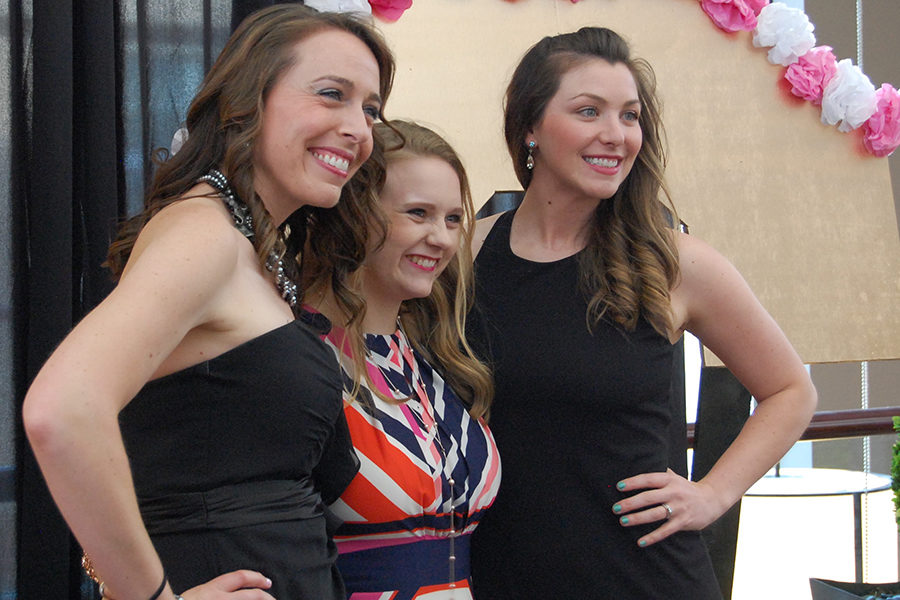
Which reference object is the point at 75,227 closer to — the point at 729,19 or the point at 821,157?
the point at 729,19

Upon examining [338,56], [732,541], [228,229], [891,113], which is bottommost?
[732,541]

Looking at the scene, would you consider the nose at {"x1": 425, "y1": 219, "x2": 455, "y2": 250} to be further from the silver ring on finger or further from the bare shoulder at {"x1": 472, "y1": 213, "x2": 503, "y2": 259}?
the silver ring on finger

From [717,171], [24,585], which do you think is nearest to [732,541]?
[717,171]

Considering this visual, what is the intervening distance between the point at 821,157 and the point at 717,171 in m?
0.46

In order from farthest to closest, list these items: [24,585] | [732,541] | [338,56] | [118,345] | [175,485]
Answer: [732,541] → [24,585] → [338,56] → [175,485] → [118,345]

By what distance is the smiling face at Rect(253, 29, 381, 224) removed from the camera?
52.8 inches

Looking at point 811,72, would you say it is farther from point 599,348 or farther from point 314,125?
point 314,125

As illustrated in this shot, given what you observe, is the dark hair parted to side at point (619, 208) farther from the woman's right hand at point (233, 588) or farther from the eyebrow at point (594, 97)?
the woman's right hand at point (233, 588)

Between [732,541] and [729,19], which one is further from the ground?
[729,19]

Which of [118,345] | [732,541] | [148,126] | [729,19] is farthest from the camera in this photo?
[729,19]

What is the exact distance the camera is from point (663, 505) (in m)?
1.75

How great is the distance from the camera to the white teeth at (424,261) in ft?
5.65

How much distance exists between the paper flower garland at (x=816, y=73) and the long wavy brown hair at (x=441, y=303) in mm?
1880

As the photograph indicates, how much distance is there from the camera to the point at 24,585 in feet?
6.04
